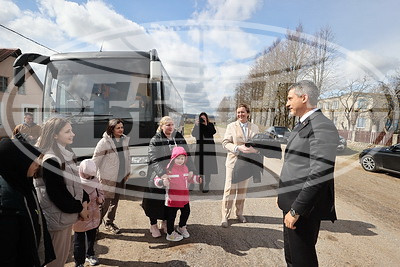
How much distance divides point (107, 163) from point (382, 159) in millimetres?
8650

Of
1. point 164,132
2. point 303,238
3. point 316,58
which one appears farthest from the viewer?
point 316,58

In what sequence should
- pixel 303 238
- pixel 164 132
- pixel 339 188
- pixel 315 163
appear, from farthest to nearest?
pixel 339 188
pixel 164 132
pixel 303 238
pixel 315 163

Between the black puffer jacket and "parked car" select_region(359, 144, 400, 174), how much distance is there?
301 inches

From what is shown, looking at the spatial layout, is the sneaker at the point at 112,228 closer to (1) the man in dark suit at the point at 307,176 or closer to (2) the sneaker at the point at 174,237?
(2) the sneaker at the point at 174,237

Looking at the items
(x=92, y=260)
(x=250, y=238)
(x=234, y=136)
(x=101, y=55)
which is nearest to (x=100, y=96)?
(x=101, y=55)

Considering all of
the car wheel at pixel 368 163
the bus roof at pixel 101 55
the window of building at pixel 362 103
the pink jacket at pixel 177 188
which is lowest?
the car wheel at pixel 368 163

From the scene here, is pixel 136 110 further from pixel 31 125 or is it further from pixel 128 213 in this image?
Answer: pixel 31 125

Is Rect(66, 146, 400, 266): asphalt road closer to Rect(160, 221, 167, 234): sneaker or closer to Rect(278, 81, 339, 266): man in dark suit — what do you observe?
Rect(160, 221, 167, 234): sneaker

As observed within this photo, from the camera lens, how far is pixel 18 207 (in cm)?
151

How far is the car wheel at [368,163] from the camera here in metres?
7.89

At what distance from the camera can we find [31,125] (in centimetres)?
600

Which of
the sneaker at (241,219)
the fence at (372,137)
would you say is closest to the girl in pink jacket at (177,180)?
the sneaker at (241,219)

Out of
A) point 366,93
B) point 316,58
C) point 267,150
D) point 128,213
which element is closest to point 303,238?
point 267,150

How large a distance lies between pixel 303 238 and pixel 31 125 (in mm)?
6842
